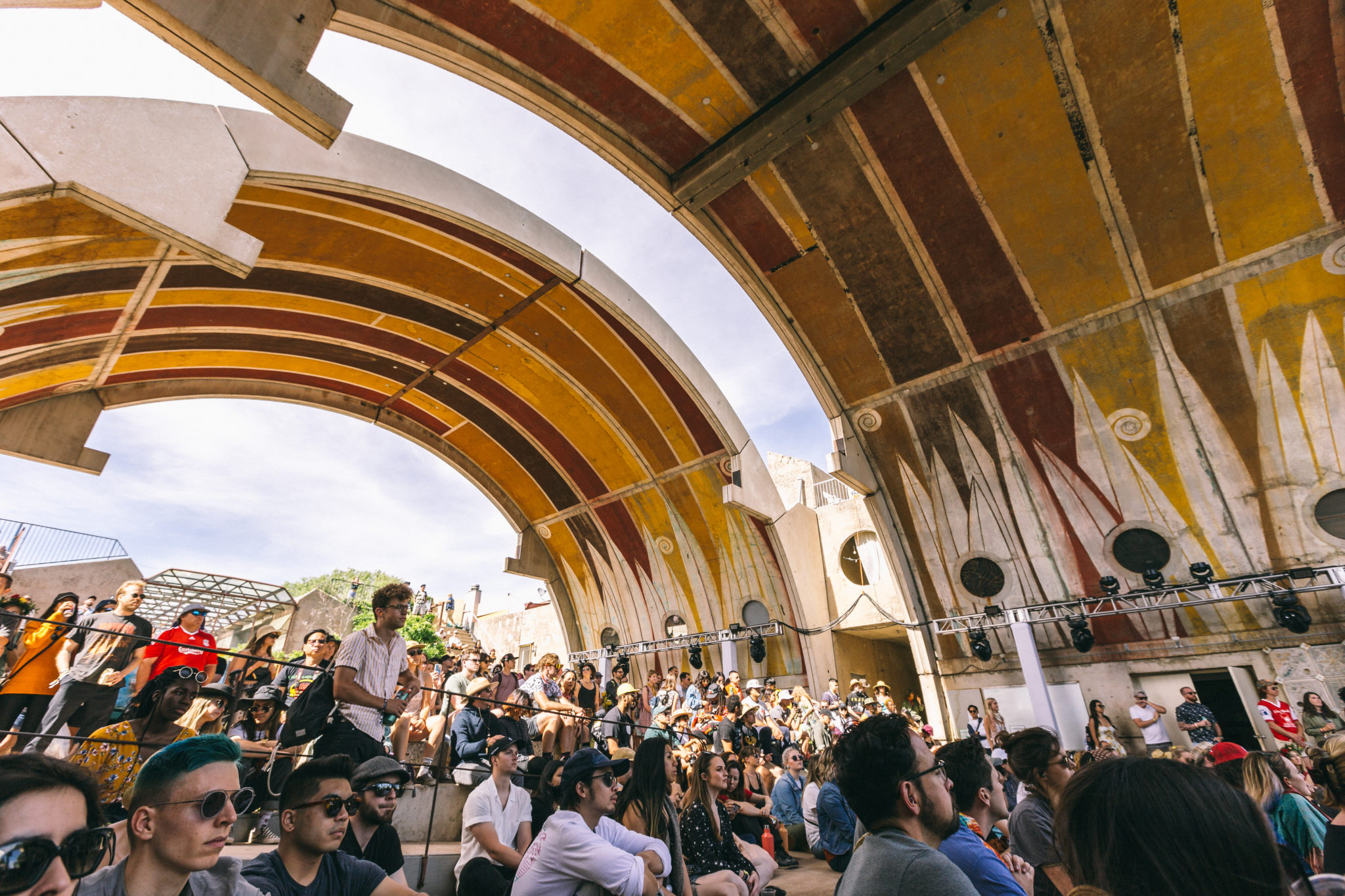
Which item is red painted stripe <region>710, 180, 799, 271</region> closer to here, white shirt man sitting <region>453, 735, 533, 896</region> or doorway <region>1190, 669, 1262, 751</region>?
white shirt man sitting <region>453, 735, 533, 896</region>

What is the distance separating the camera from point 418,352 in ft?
42.6

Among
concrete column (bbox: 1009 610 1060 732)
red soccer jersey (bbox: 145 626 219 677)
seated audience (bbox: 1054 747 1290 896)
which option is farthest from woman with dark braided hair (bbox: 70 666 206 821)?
concrete column (bbox: 1009 610 1060 732)

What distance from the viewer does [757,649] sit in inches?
516

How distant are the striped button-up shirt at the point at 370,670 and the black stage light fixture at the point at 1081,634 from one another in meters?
10.5

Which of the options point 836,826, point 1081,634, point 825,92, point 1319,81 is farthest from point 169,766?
point 1081,634

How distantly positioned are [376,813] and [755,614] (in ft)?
38.8

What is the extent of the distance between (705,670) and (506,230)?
10943mm

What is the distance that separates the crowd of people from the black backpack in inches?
0.6

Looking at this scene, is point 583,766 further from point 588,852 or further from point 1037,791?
point 1037,791

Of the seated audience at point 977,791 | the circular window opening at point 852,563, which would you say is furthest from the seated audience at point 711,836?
the circular window opening at point 852,563

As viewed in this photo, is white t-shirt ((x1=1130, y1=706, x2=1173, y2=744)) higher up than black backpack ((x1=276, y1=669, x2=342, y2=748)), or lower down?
lower down

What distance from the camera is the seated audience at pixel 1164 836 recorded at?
999 mm

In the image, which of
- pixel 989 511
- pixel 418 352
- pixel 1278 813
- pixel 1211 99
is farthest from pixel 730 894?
pixel 418 352

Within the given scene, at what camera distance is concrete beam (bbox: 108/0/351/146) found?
12.2ft
